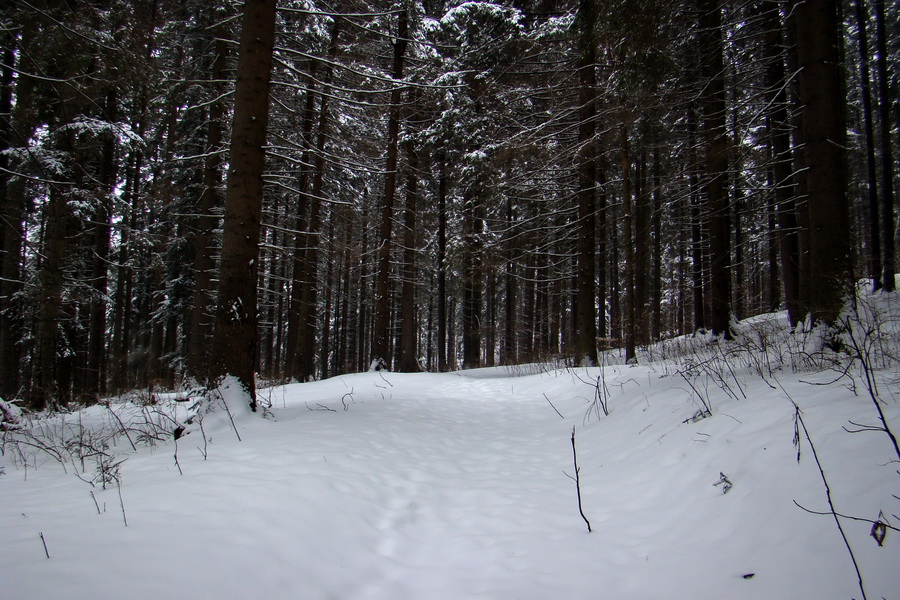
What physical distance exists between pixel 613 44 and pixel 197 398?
26.4ft

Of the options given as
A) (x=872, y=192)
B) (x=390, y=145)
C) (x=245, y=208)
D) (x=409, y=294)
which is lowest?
(x=409, y=294)

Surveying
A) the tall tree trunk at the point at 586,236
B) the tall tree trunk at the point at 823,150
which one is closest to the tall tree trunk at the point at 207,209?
the tall tree trunk at the point at 586,236

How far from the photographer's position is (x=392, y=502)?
9.28 feet

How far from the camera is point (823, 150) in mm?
4875

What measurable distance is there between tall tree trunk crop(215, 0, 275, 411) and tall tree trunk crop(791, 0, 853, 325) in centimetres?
698

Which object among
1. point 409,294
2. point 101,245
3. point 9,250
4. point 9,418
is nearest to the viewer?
point 9,418

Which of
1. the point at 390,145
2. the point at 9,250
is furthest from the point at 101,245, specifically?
the point at 390,145

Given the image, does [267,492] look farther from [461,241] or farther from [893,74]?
[893,74]

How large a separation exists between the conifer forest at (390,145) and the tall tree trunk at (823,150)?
27mm

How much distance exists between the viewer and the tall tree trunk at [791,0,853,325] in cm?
473

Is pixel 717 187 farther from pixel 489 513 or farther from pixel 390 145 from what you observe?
pixel 489 513

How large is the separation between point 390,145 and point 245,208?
8338 mm

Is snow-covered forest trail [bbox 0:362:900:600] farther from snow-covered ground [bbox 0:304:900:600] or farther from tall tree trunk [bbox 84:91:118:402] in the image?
tall tree trunk [bbox 84:91:118:402]

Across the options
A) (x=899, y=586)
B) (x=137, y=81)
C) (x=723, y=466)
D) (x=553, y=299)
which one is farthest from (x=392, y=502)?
(x=553, y=299)
